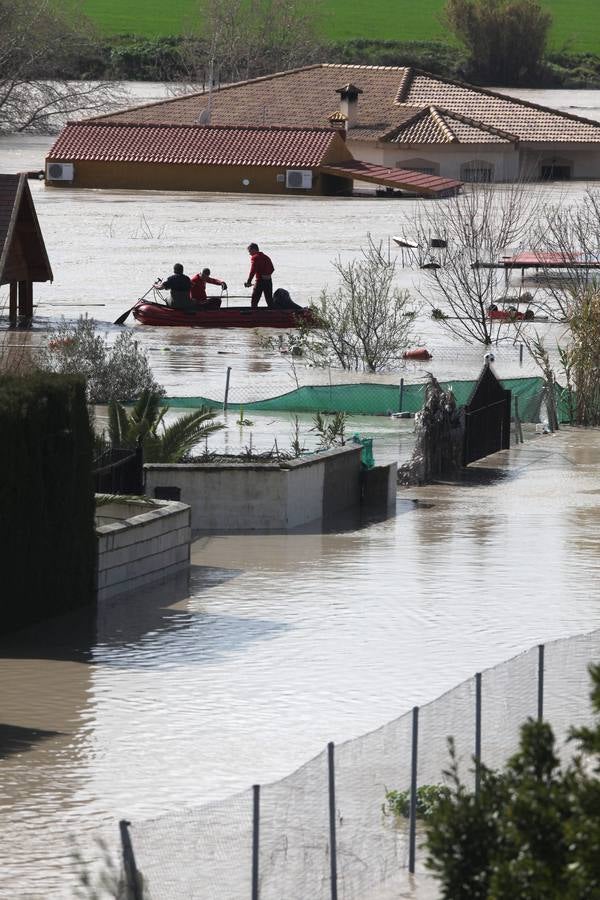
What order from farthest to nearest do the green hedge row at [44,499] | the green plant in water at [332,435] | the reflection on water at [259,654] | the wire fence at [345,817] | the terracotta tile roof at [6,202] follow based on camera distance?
the terracotta tile roof at [6,202], the green plant in water at [332,435], the green hedge row at [44,499], the reflection on water at [259,654], the wire fence at [345,817]

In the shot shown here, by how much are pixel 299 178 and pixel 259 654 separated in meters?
61.9

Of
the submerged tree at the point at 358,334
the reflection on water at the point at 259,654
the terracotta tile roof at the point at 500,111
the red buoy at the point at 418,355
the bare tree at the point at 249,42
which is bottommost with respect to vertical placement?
the reflection on water at the point at 259,654

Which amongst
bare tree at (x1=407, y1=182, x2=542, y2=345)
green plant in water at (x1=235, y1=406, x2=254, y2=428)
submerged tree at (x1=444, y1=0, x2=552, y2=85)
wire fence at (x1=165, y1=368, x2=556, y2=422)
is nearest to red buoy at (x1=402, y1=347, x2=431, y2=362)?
bare tree at (x1=407, y1=182, x2=542, y2=345)

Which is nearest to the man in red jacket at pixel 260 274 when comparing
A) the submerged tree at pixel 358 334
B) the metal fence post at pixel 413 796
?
the submerged tree at pixel 358 334

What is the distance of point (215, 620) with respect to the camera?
16.9 metres

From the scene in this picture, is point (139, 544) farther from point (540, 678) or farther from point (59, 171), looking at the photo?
point (59, 171)

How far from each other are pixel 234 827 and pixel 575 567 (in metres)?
11.3

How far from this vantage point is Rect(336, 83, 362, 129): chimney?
82812mm

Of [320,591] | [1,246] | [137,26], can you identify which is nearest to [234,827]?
[320,591]

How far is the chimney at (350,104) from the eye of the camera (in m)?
82.8

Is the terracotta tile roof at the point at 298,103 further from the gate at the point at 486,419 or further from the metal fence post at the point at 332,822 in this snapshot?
the metal fence post at the point at 332,822

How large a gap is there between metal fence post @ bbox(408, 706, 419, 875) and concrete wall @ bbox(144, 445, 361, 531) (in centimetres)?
1124

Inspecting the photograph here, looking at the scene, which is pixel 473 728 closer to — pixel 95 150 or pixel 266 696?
pixel 266 696

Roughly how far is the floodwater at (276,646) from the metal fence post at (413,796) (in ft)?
5.89
